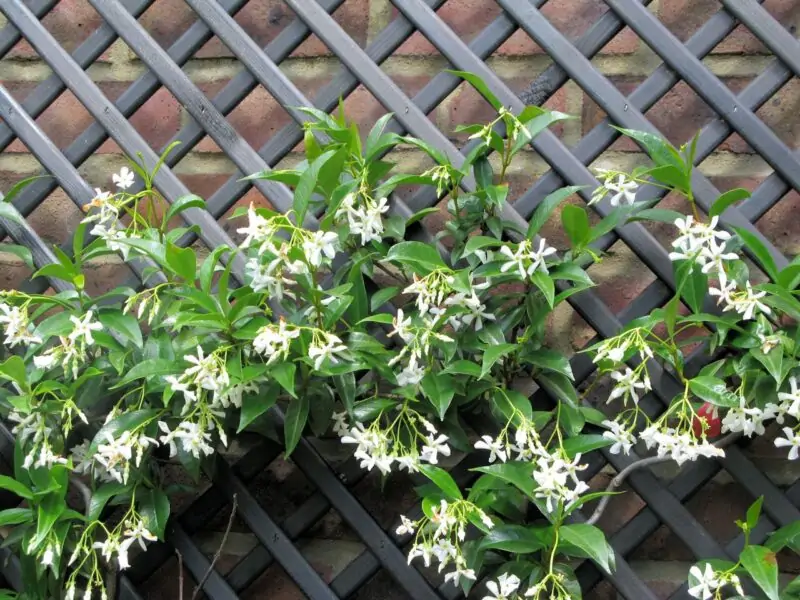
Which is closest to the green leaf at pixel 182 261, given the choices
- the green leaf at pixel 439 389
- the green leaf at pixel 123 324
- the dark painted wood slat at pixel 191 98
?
the green leaf at pixel 123 324

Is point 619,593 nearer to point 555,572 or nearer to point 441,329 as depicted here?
point 555,572

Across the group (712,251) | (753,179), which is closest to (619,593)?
(712,251)

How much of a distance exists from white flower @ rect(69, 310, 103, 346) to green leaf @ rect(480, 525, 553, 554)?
1.73 ft

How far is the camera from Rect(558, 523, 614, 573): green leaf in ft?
3.60

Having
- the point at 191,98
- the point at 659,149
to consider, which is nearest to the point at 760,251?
the point at 659,149

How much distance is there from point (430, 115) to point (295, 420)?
0.52 m

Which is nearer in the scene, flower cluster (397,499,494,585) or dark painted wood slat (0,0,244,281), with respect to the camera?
flower cluster (397,499,494,585)

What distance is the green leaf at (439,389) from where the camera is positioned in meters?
1.16

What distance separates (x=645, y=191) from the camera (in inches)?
51.4

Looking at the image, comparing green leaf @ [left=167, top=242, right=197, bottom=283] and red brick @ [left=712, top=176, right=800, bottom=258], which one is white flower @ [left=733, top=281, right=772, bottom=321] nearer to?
red brick @ [left=712, top=176, right=800, bottom=258]

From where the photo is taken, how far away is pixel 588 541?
112 cm

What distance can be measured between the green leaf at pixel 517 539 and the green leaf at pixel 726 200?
0.44 meters

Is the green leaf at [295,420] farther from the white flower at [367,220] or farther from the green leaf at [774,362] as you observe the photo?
the green leaf at [774,362]

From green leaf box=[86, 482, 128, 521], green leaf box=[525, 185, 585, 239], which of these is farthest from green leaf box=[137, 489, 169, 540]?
green leaf box=[525, 185, 585, 239]
